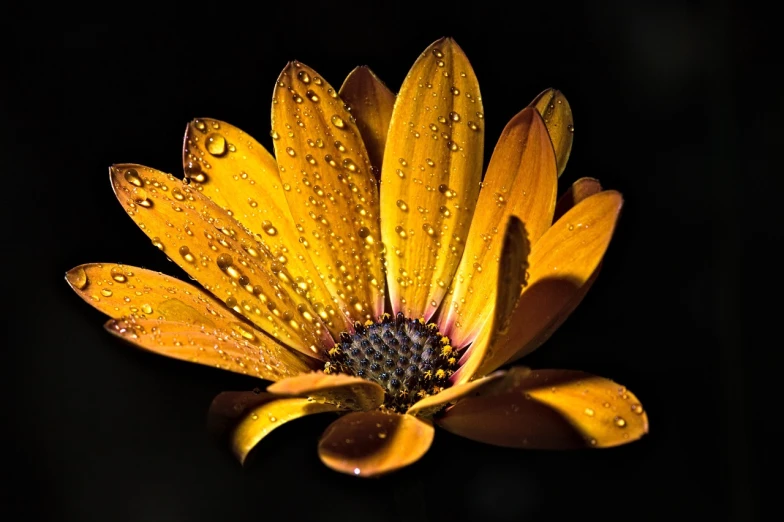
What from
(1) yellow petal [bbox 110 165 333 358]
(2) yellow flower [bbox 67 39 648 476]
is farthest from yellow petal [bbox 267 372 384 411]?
(1) yellow petal [bbox 110 165 333 358]

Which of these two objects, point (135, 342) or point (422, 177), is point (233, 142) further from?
point (135, 342)

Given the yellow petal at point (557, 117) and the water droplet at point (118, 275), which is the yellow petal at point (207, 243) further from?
the yellow petal at point (557, 117)

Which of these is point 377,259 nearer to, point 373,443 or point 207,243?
point 207,243

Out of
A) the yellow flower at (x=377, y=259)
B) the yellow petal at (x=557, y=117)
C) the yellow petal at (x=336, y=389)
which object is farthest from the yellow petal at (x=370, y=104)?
the yellow petal at (x=336, y=389)

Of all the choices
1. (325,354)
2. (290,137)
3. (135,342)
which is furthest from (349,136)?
(135,342)

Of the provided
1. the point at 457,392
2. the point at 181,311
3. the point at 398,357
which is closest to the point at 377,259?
the point at 398,357
